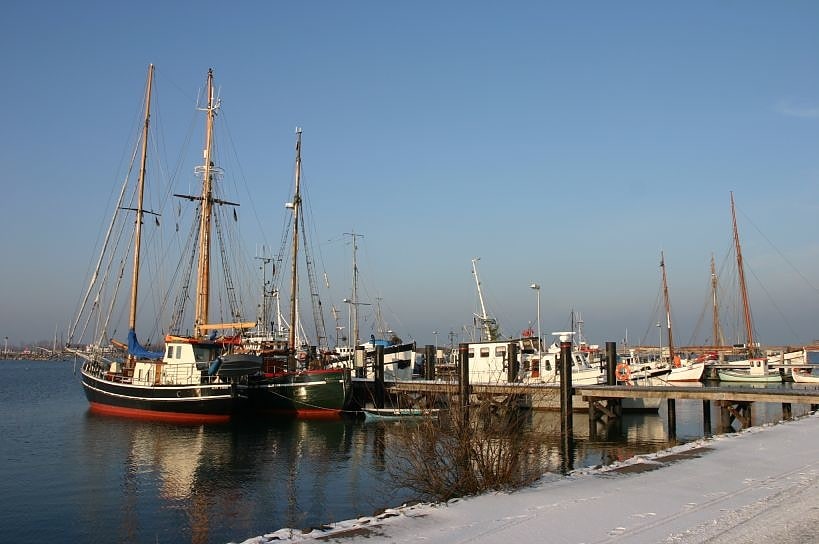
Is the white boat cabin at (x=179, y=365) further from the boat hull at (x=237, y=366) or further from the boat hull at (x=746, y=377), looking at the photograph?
the boat hull at (x=746, y=377)

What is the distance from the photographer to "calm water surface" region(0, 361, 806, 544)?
17297 millimetres

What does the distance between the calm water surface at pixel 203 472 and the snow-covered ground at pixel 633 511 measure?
193 inches

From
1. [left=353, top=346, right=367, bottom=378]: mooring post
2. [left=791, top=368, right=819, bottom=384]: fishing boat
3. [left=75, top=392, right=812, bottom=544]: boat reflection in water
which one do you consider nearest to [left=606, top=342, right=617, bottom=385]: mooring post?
[left=75, top=392, right=812, bottom=544]: boat reflection in water

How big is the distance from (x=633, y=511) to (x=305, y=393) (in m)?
31.1

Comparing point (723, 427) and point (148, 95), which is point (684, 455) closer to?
point (723, 427)

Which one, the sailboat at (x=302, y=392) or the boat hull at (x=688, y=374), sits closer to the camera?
the sailboat at (x=302, y=392)

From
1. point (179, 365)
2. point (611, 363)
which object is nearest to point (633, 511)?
point (611, 363)

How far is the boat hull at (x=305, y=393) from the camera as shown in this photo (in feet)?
132

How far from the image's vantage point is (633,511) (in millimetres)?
11062

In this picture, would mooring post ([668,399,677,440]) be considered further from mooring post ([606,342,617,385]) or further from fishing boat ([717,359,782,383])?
fishing boat ([717,359,782,383])

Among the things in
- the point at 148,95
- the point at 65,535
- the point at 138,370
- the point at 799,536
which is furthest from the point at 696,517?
the point at 148,95

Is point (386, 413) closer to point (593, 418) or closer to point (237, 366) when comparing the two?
point (237, 366)

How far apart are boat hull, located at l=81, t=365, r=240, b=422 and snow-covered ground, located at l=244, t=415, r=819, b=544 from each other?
28410 mm

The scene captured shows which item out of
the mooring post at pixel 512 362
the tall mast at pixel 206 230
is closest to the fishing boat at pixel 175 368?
the tall mast at pixel 206 230
